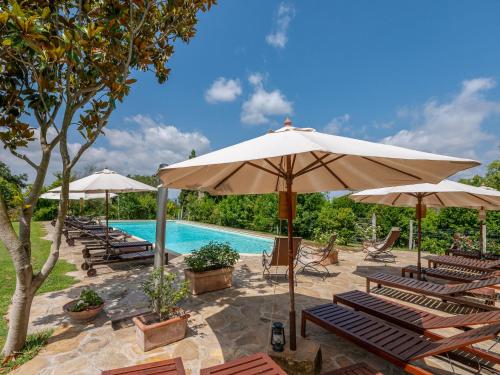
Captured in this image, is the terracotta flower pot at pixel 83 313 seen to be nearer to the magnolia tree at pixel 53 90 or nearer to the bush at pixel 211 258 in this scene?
the magnolia tree at pixel 53 90

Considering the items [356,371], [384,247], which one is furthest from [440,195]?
[356,371]

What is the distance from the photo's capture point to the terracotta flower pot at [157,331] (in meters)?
3.53

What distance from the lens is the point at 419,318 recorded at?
3.54 m

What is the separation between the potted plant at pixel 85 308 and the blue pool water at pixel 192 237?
264 inches

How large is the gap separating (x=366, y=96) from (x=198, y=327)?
24209mm

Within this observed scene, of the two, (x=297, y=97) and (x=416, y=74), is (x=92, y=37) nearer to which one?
(x=297, y=97)

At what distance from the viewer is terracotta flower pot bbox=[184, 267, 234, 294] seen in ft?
18.4

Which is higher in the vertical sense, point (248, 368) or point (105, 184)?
point (105, 184)

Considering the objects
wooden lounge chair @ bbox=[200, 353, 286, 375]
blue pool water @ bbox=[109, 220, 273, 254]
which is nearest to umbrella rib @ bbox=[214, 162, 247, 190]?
wooden lounge chair @ bbox=[200, 353, 286, 375]

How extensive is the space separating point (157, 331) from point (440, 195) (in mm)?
7079

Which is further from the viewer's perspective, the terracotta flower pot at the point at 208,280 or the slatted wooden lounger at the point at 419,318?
the terracotta flower pot at the point at 208,280

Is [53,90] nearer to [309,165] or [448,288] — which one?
[309,165]

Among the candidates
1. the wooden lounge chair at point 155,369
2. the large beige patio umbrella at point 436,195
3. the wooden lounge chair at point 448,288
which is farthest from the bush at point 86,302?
the large beige patio umbrella at point 436,195

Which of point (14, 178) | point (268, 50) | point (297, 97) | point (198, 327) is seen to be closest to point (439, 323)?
point (198, 327)
